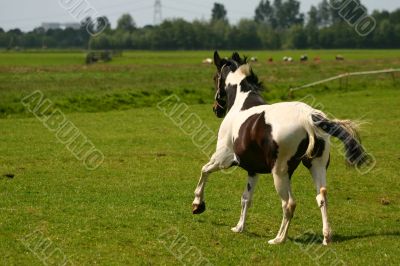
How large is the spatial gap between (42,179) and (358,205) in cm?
747

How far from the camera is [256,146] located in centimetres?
934

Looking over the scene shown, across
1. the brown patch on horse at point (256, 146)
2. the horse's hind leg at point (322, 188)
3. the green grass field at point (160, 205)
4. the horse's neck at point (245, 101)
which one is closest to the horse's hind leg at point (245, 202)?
the green grass field at point (160, 205)

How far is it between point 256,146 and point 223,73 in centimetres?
247

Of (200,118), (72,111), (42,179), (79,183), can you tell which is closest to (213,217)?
(79,183)

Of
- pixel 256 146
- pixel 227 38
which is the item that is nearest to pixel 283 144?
pixel 256 146

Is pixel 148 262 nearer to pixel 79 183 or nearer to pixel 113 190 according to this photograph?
pixel 113 190

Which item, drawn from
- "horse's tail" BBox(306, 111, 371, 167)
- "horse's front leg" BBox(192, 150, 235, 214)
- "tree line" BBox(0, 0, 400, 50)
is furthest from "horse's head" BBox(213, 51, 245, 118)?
"tree line" BBox(0, 0, 400, 50)

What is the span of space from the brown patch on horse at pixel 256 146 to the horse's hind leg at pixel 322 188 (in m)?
0.71

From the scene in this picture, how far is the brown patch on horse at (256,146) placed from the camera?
8.95m

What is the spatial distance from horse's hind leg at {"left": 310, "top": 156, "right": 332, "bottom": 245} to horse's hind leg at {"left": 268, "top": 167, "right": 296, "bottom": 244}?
43cm

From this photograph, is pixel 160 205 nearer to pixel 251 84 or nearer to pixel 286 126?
pixel 251 84

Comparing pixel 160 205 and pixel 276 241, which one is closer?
pixel 276 241

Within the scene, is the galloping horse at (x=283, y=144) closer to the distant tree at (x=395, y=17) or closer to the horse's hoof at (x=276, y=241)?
the horse's hoof at (x=276, y=241)

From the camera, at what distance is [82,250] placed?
8.64 meters
